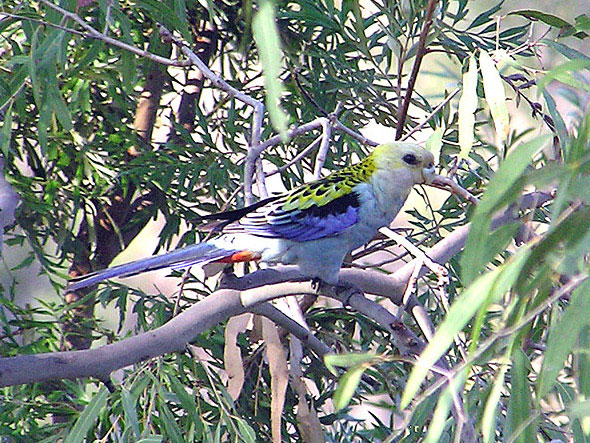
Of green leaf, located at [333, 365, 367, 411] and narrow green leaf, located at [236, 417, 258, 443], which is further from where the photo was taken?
narrow green leaf, located at [236, 417, 258, 443]

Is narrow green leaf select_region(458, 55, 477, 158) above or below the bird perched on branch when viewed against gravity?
above

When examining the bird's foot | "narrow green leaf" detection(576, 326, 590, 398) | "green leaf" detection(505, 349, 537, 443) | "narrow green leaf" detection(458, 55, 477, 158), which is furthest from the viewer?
the bird's foot

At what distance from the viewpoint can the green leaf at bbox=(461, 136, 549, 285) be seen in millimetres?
622

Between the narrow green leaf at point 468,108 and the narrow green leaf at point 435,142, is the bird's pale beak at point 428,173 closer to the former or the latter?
the narrow green leaf at point 435,142

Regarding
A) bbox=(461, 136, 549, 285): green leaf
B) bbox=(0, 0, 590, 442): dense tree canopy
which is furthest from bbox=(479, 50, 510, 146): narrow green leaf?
bbox=(461, 136, 549, 285): green leaf

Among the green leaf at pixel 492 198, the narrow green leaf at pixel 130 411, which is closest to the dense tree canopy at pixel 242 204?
the narrow green leaf at pixel 130 411

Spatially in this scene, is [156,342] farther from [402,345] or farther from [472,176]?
[472,176]

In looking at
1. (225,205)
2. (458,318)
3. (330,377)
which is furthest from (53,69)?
(458,318)

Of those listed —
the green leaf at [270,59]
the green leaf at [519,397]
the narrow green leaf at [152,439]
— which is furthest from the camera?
the narrow green leaf at [152,439]

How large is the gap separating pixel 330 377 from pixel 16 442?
54 centimetres

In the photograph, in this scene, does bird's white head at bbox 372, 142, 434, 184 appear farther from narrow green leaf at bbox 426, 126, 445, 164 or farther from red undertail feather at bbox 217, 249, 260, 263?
red undertail feather at bbox 217, 249, 260, 263

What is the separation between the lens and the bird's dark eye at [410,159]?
54.2 inches

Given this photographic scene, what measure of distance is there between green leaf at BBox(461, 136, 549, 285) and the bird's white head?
0.66 m

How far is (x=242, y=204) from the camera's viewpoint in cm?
165
